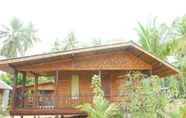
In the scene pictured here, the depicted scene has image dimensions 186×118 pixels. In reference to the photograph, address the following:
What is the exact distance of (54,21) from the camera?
4532 inches

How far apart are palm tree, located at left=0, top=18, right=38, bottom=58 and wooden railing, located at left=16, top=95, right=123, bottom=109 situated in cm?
3612

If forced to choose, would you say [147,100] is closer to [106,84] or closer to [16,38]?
[106,84]

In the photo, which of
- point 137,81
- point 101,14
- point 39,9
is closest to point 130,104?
point 137,81

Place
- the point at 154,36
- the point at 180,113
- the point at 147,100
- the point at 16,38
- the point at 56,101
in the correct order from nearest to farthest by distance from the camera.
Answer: the point at 180,113, the point at 147,100, the point at 56,101, the point at 154,36, the point at 16,38

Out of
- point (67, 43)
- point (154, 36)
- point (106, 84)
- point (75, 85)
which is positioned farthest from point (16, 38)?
point (106, 84)

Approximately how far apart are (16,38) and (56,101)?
40.2m

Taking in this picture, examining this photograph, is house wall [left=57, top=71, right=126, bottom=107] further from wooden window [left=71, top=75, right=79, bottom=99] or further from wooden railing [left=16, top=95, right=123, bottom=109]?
wooden railing [left=16, top=95, right=123, bottom=109]

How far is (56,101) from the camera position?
19875 millimetres

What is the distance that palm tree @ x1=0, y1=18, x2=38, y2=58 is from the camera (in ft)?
185

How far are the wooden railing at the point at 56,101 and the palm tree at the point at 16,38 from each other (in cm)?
3612

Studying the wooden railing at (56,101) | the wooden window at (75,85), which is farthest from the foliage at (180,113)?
the wooden window at (75,85)

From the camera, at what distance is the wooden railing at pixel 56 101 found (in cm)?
1983

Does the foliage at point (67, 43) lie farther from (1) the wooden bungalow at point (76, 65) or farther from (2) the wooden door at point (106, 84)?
(1) the wooden bungalow at point (76, 65)

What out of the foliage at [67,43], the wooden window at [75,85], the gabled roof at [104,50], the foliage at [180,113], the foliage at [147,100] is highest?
the foliage at [67,43]
